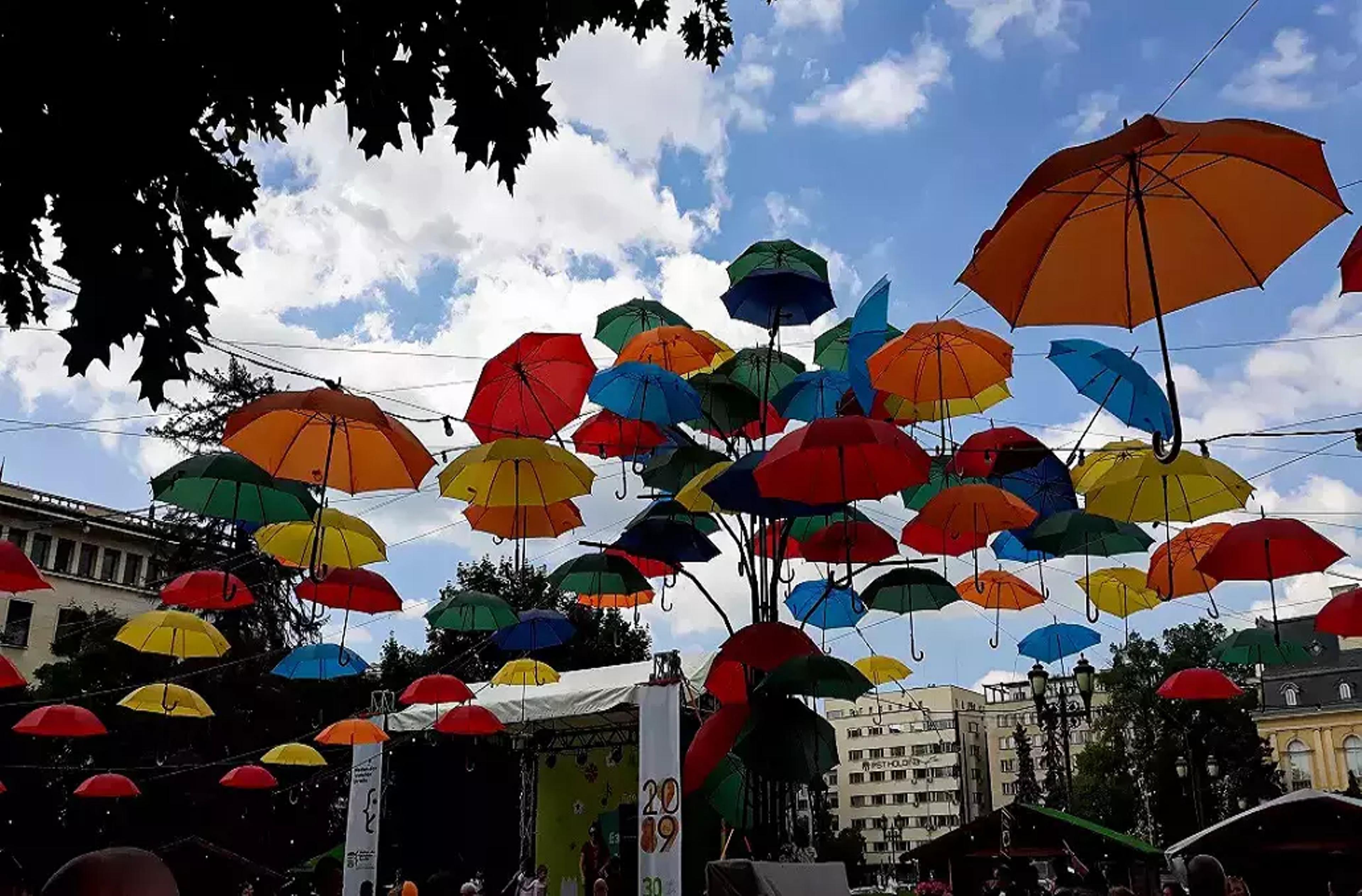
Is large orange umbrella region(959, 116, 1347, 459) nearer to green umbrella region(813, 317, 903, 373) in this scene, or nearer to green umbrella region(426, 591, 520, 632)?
green umbrella region(813, 317, 903, 373)

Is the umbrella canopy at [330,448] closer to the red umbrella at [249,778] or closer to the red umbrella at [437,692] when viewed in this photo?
the red umbrella at [437,692]

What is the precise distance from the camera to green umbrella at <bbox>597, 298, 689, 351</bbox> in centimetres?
1153

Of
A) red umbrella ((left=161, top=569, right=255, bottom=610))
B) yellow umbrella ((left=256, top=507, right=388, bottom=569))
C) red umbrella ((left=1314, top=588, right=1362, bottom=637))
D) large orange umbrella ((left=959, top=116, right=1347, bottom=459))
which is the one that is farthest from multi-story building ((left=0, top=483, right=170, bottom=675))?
large orange umbrella ((left=959, top=116, right=1347, bottom=459))

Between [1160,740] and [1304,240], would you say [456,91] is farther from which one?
[1160,740]

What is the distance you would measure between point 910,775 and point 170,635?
3646 inches

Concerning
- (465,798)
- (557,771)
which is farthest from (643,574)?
(465,798)

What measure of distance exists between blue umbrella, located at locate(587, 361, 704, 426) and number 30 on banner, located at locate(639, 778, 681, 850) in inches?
240

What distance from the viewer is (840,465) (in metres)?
8.27

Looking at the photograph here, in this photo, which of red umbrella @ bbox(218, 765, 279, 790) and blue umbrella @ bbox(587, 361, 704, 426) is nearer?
blue umbrella @ bbox(587, 361, 704, 426)

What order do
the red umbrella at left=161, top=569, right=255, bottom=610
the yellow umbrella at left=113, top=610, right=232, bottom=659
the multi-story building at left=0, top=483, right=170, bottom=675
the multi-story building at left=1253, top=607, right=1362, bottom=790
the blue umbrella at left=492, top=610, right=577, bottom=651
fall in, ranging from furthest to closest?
the multi-story building at left=1253, top=607, right=1362, bottom=790 → the multi-story building at left=0, top=483, right=170, bottom=675 → the blue umbrella at left=492, top=610, right=577, bottom=651 → the yellow umbrella at left=113, top=610, right=232, bottom=659 → the red umbrella at left=161, top=569, right=255, bottom=610

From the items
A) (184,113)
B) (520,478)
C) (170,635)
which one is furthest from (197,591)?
(184,113)

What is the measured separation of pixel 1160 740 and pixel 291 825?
3546 centimetres

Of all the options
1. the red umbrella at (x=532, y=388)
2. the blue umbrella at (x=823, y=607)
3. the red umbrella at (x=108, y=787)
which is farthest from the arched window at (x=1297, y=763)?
the red umbrella at (x=532, y=388)

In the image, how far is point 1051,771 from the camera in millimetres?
33750
